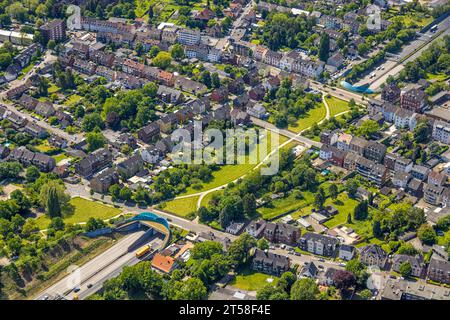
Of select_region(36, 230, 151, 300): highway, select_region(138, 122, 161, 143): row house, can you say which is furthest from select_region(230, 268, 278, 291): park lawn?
select_region(138, 122, 161, 143): row house

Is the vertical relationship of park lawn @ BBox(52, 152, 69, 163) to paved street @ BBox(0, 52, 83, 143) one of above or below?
below

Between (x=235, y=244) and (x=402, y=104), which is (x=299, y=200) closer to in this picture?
(x=235, y=244)

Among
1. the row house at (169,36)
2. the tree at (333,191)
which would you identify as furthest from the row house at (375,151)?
the row house at (169,36)

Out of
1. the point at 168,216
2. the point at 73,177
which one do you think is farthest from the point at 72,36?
the point at 168,216

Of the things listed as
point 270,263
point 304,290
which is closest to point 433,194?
point 270,263

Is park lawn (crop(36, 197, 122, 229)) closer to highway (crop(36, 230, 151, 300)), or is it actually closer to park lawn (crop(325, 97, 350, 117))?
highway (crop(36, 230, 151, 300))

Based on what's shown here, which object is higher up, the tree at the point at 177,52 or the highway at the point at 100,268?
the tree at the point at 177,52

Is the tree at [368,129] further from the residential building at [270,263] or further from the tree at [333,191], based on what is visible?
the residential building at [270,263]
